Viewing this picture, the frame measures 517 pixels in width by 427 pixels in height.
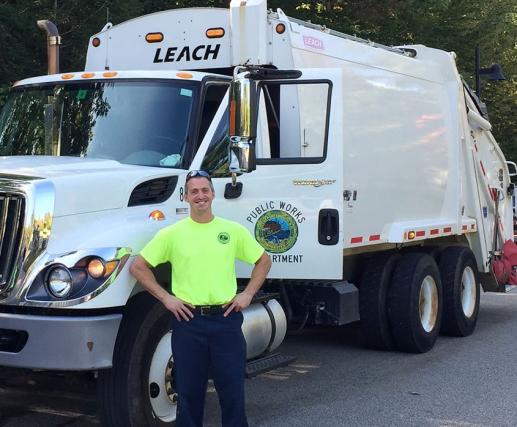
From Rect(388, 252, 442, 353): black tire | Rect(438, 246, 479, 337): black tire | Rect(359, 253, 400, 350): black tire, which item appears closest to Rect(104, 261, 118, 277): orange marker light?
Rect(359, 253, 400, 350): black tire

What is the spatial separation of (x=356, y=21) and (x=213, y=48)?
33.9 ft

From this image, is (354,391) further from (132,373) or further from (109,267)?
(109,267)

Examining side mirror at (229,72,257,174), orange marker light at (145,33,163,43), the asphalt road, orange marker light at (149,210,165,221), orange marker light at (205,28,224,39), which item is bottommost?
the asphalt road

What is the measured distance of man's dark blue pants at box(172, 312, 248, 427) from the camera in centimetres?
436

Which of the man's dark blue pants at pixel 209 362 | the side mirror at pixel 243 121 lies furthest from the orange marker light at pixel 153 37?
the man's dark blue pants at pixel 209 362

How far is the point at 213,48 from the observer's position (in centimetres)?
686

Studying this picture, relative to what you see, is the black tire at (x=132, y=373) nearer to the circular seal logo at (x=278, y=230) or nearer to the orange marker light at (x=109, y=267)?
the orange marker light at (x=109, y=267)

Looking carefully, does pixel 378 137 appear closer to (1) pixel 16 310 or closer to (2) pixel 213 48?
(2) pixel 213 48

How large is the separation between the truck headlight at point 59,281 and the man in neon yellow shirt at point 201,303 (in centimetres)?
45

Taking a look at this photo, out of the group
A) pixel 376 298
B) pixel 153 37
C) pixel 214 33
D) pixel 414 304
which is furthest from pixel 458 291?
pixel 153 37

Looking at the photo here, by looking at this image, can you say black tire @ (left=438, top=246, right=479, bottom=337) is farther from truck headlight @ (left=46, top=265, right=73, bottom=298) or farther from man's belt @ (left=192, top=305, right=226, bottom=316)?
truck headlight @ (left=46, top=265, right=73, bottom=298)

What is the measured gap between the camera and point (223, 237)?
14.5 ft

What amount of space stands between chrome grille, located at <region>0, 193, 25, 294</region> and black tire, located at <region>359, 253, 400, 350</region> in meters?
4.20

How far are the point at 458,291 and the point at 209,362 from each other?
5411mm
